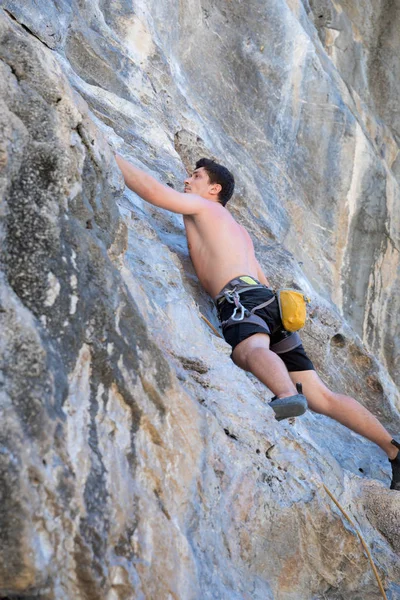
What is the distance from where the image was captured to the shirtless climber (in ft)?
12.2

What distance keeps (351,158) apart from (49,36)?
4350mm

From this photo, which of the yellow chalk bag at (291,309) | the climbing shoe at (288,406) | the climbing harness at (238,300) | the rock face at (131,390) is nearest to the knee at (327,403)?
the rock face at (131,390)

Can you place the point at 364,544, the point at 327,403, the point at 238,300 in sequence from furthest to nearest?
the point at 327,403, the point at 238,300, the point at 364,544

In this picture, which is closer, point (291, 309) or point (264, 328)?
point (264, 328)

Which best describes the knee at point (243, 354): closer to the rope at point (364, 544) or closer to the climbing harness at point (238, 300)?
the climbing harness at point (238, 300)

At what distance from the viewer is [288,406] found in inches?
124

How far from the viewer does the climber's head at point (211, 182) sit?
15.0 feet

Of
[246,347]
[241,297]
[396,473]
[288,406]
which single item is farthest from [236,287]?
[396,473]

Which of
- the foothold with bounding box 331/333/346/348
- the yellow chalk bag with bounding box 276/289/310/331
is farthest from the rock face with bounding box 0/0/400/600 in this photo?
the yellow chalk bag with bounding box 276/289/310/331

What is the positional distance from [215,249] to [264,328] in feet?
1.92

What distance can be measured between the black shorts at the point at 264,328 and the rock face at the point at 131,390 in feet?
0.75

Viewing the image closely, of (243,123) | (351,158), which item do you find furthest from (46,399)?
(351,158)

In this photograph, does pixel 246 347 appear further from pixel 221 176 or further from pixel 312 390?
pixel 221 176

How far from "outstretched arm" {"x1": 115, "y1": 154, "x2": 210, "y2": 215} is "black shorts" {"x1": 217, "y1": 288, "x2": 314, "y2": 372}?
58 cm
